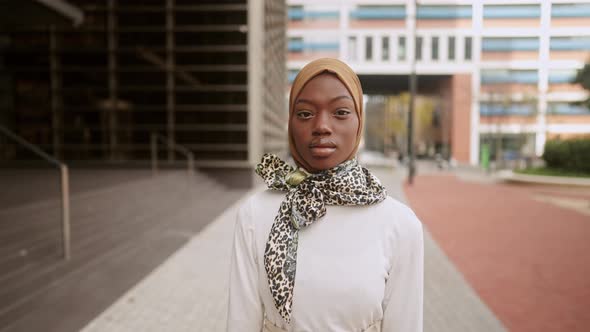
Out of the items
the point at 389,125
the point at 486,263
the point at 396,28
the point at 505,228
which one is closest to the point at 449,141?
the point at 389,125

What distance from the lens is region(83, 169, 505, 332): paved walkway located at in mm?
3826

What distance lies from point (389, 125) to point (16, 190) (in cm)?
4716

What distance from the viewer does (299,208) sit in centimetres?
144

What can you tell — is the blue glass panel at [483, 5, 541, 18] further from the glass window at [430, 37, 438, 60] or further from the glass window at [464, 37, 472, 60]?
the glass window at [464, 37, 472, 60]

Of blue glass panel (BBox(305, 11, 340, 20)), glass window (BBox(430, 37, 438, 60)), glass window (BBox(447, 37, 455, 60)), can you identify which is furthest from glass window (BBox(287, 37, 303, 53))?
glass window (BBox(447, 37, 455, 60))

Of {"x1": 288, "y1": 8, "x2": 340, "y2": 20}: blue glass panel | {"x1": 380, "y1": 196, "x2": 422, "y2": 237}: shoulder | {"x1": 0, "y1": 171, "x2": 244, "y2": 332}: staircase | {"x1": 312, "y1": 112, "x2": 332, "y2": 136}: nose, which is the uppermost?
{"x1": 288, "y1": 8, "x2": 340, "y2": 20}: blue glass panel

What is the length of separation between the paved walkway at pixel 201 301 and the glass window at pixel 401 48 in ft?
132

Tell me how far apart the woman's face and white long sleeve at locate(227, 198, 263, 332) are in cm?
35

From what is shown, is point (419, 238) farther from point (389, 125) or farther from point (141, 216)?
point (389, 125)

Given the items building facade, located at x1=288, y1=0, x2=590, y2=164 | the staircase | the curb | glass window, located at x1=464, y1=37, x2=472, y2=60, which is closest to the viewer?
the staircase

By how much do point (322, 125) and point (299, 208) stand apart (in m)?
0.31

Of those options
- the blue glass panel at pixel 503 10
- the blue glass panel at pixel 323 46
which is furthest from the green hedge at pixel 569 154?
the blue glass panel at pixel 323 46

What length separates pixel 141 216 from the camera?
813cm

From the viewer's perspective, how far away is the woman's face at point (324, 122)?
144 centimetres
